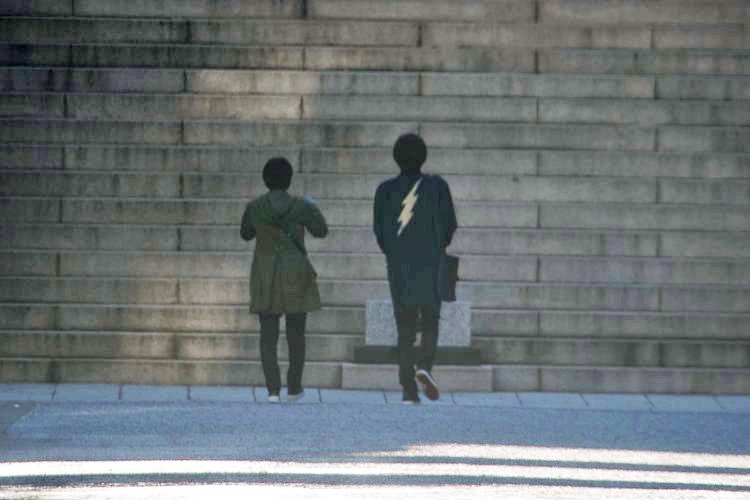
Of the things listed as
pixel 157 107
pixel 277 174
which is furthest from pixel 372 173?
pixel 277 174

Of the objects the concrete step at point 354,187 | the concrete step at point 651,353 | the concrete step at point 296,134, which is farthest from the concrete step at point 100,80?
the concrete step at point 651,353

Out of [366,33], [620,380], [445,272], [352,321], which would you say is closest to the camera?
[445,272]

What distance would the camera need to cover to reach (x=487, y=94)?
16.3 metres

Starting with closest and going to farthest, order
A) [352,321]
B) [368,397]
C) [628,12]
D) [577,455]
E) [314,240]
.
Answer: [577,455], [368,397], [352,321], [314,240], [628,12]

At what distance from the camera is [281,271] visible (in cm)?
1343

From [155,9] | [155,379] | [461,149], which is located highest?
[155,9]

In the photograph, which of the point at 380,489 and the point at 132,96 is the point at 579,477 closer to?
the point at 380,489

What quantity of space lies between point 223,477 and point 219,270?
16.7 feet

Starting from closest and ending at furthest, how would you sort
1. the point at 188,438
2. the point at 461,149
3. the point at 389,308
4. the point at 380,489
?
the point at 380,489, the point at 188,438, the point at 389,308, the point at 461,149

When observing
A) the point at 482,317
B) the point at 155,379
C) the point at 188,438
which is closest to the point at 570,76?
the point at 482,317

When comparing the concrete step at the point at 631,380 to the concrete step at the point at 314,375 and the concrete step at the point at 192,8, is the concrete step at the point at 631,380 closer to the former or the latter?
the concrete step at the point at 314,375

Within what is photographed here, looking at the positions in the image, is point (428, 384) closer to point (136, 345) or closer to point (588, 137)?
point (136, 345)

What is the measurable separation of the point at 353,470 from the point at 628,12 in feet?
25.8

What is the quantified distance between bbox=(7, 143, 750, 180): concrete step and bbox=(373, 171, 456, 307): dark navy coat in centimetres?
239
